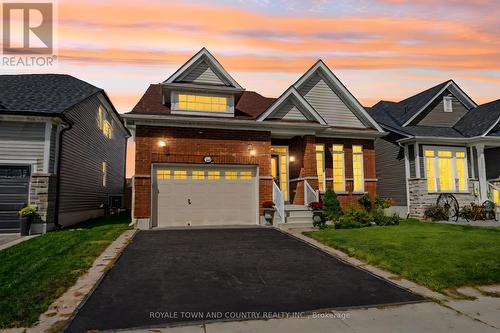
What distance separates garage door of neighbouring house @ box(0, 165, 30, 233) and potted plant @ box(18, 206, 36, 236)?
0.57 meters

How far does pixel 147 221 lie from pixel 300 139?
331 inches

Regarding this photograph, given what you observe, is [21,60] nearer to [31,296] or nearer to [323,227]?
[31,296]

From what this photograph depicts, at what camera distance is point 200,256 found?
833 cm

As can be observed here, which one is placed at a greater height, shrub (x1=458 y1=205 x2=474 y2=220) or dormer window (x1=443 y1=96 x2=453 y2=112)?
dormer window (x1=443 y1=96 x2=453 y2=112)

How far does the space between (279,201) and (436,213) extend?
29.7 ft

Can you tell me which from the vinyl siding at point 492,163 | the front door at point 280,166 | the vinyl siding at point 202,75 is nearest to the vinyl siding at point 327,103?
the front door at point 280,166

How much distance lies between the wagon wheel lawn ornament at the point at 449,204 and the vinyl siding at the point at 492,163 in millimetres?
4181

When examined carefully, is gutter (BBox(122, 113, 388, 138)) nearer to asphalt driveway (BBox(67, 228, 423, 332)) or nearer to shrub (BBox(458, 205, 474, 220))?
asphalt driveway (BBox(67, 228, 423, 332))

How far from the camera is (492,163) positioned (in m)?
19.3

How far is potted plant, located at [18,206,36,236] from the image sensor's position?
469 inches

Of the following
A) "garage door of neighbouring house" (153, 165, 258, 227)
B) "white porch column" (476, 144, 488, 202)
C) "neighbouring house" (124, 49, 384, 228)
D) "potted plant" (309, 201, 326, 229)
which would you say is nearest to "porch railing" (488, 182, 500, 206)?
"white porch column" (476, 144, 488, 202)

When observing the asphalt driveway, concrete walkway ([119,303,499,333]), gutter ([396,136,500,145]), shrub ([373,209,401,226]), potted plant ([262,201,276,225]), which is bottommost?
concrete walkway ([119,303,499,333])

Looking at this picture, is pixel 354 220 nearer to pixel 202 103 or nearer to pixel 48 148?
pixel 202 103

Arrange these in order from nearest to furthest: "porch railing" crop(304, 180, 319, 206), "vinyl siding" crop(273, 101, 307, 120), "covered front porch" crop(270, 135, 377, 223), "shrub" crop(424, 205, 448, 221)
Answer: "porch railing" crop(304, 180, 319, 206) < "vinyl siding" crop(273, 101, 307, 120) < "covered front porch" crop(270, 135, 377, 223) < "shrub" crop(424, 205, 448, 221)
